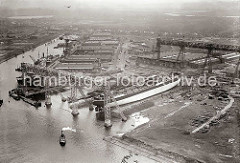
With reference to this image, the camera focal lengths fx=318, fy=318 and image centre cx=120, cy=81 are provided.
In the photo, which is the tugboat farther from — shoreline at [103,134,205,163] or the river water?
shoreline at [103,134,205,163]

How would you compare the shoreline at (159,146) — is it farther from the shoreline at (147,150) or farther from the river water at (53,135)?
the river water at (53,135)

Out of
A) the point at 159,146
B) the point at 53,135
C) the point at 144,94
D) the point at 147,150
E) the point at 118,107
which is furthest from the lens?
the point at 144,94

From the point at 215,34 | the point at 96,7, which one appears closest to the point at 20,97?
the point at 215,34

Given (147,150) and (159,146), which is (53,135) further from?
(159,146)

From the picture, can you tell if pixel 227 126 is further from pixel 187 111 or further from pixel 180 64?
pixel 180 64

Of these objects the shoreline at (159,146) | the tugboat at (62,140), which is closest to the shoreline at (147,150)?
the shoreline at (159,146)

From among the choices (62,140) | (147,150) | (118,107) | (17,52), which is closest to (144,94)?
(118,107)
